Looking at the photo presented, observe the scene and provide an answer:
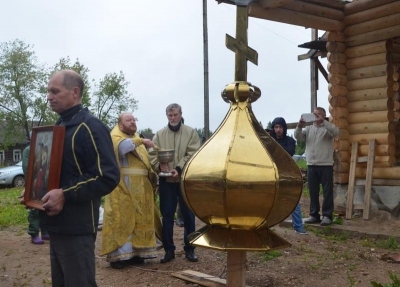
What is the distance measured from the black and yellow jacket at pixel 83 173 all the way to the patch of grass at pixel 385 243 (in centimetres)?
555

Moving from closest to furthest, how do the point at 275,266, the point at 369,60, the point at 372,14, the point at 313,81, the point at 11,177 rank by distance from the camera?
the point at 275,266, the point at 372,14, the point at 369,60, the point at 313,81, the point at 11,177

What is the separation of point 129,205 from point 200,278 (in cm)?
128

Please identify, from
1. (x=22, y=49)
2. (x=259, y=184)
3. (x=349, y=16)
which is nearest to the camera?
(x=259, y=184)

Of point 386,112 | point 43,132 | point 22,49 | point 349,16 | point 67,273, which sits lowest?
point 67,273

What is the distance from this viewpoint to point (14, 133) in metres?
35.9

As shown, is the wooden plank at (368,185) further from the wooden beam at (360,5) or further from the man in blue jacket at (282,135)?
the wooden beam at (360,5)

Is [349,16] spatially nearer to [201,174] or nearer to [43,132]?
[43,132]

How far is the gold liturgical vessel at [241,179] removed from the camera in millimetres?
1275

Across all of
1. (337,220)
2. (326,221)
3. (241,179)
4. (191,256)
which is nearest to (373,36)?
(337,220)

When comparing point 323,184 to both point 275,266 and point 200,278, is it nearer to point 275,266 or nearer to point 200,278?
point 275,266

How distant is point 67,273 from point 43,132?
744mm

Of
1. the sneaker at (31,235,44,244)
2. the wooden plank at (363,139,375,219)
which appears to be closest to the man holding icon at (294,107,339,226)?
the wooden plank at (363,139,375,219)

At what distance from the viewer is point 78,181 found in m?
2.59

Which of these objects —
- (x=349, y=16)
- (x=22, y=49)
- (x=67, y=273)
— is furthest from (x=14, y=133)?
(x=67, y=273)
